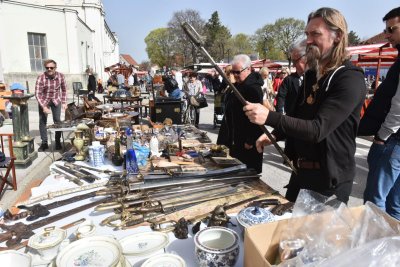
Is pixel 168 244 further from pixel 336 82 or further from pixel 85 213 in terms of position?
pixel 336 82

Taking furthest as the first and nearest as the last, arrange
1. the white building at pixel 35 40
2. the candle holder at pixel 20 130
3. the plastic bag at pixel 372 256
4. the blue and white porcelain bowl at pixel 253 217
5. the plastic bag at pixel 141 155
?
the white building at pixel 35 40
the candle holder at pixel 20 130
the plastic bag at pixel 141 155
the blue and white porcelain bowl at pixel 253 217
the plastic bag at pixel 372 256

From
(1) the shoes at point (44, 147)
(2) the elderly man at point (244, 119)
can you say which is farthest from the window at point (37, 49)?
(2) the elderly man at point (244, 119)

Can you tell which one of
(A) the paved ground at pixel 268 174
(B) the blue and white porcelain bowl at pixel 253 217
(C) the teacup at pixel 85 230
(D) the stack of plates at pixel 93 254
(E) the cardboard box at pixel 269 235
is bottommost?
(A) the paved ground at pixel 268 174

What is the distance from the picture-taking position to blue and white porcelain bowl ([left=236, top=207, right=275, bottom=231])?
1.41m

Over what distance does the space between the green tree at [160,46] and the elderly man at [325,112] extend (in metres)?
55.8

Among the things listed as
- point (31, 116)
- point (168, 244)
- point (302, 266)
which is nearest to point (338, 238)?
point (302, 266)

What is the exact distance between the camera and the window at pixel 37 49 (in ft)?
53.9

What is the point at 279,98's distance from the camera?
6125 millimetres

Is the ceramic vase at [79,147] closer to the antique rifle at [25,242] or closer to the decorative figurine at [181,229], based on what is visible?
the antique rifle at [25,242]

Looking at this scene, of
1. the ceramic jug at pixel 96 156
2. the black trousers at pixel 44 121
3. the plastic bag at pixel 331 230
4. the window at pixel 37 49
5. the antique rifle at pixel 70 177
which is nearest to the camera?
the plastic bag at pixel 331 230

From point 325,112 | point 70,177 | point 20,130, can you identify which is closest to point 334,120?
point 325,112

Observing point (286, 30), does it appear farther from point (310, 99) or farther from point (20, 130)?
point (310, 99)

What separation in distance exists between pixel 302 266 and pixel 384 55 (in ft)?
28.9

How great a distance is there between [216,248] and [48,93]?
5.68 metres
